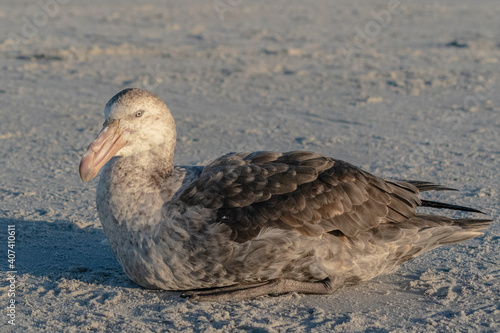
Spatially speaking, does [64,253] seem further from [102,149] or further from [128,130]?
[128,130]

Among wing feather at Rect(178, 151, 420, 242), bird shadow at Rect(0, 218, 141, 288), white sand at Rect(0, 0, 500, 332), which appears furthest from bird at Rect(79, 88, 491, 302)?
bird shadow at Rect(0, 218, 141, 288)

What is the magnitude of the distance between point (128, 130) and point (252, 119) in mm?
4678

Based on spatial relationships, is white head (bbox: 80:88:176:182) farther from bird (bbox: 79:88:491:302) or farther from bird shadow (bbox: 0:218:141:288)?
bird shadow (bbox: 0:218:141:288)

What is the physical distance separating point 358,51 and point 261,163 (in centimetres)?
909

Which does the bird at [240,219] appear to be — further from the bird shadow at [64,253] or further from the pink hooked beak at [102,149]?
the bird shadow at [64,253]

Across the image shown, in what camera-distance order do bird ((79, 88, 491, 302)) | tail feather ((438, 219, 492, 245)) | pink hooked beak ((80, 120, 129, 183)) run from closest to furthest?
1. bird ((79, 88, 491, 302))
2. pink hooked beak ((80, 120, 129, 183))
3. tail feather ((438, 219, 492, 245))

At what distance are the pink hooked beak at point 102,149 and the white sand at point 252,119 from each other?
82cm

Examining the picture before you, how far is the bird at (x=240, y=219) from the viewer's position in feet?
14.5

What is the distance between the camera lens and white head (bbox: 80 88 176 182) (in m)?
4.59

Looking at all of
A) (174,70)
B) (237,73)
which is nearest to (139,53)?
(174,70)

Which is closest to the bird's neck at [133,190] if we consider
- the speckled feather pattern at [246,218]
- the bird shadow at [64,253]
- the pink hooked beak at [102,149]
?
the speckled feather pattern at [246,218]

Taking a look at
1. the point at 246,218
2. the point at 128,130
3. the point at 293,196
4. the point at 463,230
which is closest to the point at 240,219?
the point at 246,218

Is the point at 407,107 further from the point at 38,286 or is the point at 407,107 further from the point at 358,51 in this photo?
the point at 38,286

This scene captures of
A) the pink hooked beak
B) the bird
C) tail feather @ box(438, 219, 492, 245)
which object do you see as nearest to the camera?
the bird
